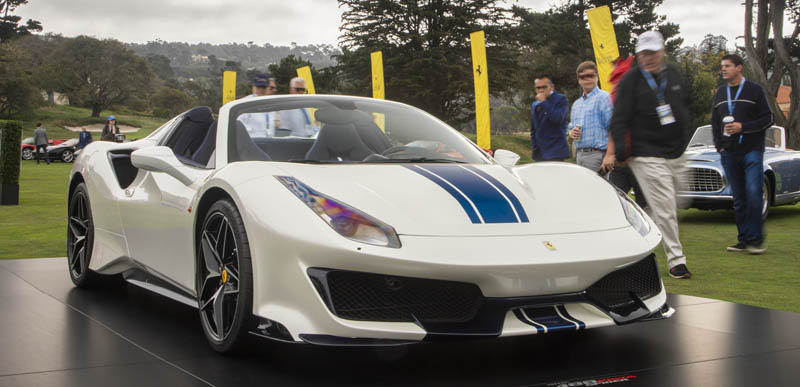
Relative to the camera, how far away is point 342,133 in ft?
13.5

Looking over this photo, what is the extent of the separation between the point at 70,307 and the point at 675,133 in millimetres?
4175

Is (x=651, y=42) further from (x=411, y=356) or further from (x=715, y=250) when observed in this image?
(x=411, y=356)

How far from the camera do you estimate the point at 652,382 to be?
295cm

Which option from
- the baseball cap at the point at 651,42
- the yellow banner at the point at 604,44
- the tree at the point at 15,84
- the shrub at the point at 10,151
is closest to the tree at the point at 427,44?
the tree at the point at 15,84

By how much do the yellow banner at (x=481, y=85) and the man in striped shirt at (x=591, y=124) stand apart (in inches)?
524

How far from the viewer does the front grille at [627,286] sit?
3051 millimetres

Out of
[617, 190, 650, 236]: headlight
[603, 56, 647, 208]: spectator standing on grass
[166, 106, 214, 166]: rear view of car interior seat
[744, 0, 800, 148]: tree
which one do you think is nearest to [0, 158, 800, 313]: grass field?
[603, 56, 647, 208]: spectator standing on grass

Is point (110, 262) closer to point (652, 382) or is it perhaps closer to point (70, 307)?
point (70, 307)

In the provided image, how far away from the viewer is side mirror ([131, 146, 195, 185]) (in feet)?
12.5

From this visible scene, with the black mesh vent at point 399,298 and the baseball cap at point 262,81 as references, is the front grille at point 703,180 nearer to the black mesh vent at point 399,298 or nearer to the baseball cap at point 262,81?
the baseball cap at point 262,81

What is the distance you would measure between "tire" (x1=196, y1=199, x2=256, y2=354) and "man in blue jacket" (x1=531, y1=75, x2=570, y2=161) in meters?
4.70

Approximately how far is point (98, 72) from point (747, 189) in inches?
3512

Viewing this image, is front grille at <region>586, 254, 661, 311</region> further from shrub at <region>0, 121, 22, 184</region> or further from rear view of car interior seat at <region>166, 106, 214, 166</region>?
shrub at <region>0, 121, 22, 184</region>

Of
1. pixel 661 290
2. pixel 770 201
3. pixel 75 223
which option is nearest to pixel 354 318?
pixel 661 290
